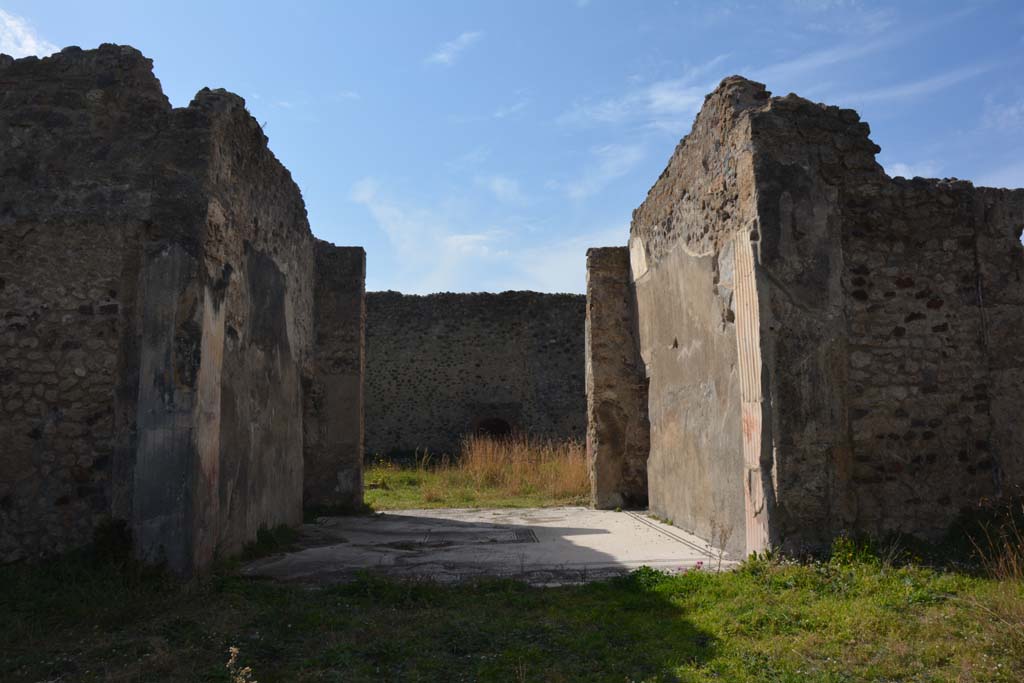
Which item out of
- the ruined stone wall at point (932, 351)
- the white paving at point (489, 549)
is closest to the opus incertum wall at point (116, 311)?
the white paving at point (489, 549)

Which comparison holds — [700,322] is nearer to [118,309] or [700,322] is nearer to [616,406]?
[616,406]

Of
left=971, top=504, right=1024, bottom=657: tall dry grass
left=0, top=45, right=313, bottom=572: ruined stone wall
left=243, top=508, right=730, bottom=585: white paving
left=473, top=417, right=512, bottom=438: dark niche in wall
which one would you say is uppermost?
left=0, top=45, right=313, bottom=572: ruined stone wall

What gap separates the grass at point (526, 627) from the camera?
3223mm

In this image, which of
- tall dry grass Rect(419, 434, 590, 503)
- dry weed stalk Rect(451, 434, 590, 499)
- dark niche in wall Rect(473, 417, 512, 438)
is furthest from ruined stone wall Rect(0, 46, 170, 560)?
dark niche in wall Rect(473, 417, 512, 438)

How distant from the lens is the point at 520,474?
37.7 ft

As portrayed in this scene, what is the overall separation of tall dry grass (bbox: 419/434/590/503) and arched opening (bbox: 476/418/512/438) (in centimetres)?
545

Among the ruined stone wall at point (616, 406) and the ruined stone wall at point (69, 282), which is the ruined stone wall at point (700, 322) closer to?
the ruined stone wall at point (616, 406)

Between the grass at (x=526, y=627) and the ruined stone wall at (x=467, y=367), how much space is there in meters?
13.3

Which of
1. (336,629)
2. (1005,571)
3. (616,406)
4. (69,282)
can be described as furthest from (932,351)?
(69,282)

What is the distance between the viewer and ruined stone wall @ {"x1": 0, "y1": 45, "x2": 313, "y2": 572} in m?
4.76

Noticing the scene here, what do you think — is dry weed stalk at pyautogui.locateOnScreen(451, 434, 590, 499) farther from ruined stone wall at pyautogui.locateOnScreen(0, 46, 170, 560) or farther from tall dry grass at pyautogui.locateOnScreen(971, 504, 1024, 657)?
ruined stone wall at pyautogui.locateOnScreen(0, 46, 170, 560)

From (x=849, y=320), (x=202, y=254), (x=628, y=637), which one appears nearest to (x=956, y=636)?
(x=628, y=637)

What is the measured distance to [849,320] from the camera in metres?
5.27

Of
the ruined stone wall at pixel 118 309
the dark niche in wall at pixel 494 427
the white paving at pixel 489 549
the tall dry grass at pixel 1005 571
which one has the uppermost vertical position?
the ruined stone wall at pixel 118 309
